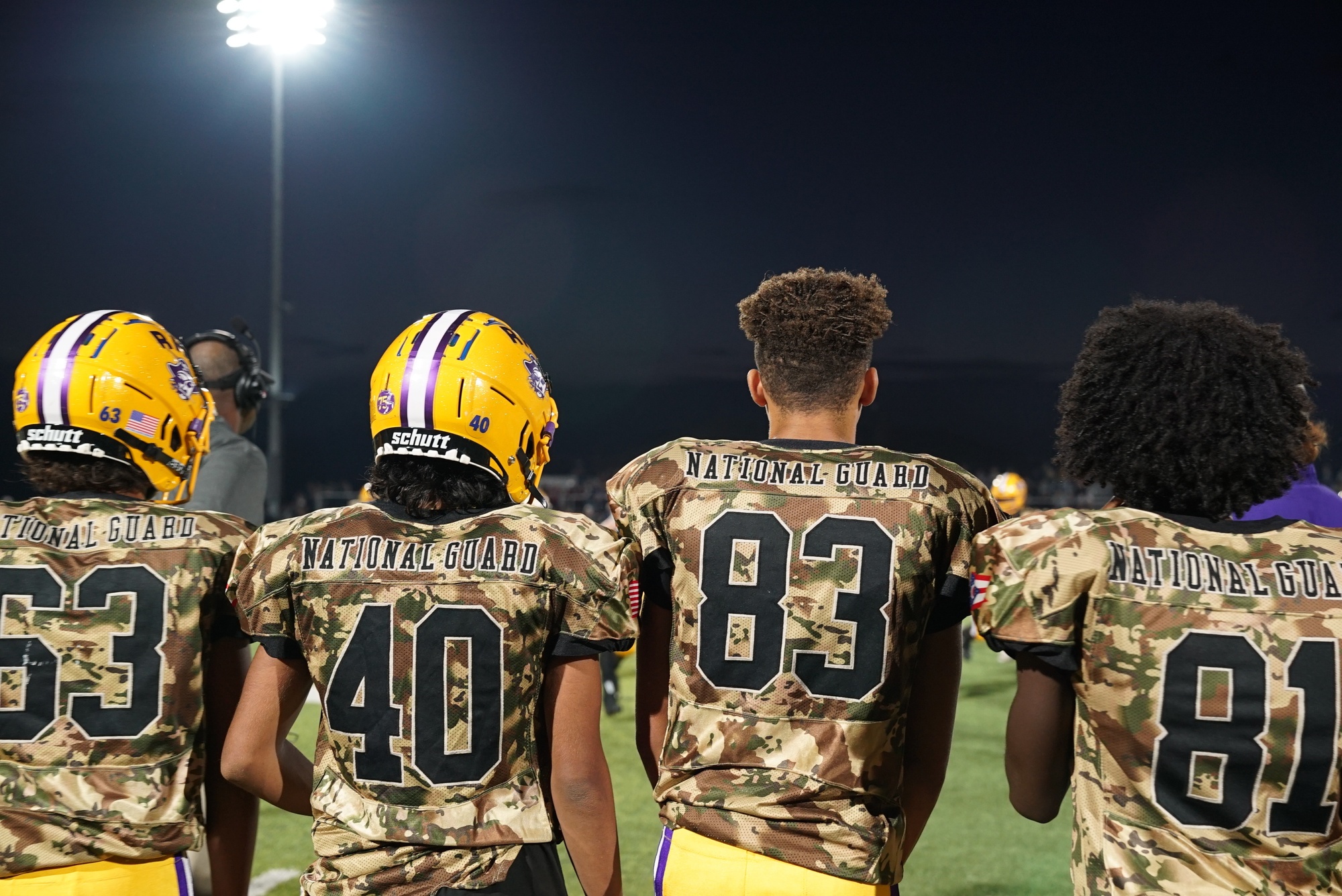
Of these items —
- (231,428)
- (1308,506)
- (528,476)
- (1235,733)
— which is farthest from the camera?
(231,428)

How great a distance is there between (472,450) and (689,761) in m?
0.78

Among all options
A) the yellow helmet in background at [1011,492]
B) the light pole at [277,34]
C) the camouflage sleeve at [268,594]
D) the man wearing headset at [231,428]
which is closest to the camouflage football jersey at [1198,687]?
the camouflage sleeve at [268,594]

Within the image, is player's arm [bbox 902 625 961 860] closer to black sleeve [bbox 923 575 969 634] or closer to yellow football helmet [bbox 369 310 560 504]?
black sleeve [bbox 923 575 969 634]

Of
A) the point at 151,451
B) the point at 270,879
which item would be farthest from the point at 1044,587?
the point at 270,879

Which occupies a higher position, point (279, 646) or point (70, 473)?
point (70, 473)

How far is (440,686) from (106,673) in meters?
0.74

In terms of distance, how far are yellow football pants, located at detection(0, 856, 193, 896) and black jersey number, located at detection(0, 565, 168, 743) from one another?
0.26 m

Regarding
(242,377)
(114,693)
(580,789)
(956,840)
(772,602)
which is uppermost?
(242,377)

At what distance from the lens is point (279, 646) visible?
1.84 m

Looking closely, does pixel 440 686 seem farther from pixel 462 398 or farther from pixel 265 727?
pixel 462 398

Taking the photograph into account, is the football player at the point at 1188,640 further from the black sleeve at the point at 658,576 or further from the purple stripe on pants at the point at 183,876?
the purple stripe on pants at the point at 183,876

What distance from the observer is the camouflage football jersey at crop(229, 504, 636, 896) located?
5.74 feet

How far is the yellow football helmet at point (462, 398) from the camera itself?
193 cm

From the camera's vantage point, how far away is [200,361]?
3.98m
